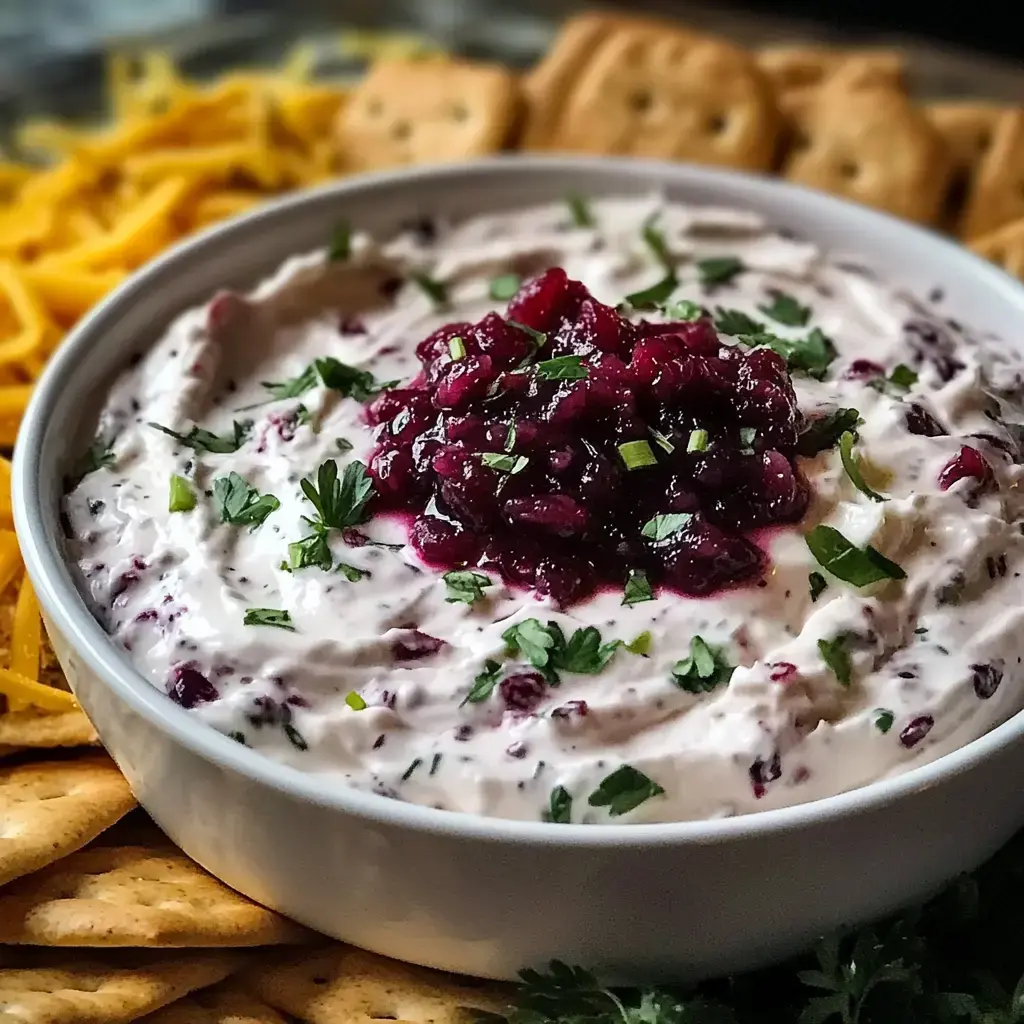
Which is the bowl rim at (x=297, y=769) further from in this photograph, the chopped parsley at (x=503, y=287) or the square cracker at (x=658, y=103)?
the square cracker at (x=658, y=103)

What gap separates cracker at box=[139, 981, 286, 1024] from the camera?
2.38 m

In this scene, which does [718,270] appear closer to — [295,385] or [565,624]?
[295,385]

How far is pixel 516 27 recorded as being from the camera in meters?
5.07

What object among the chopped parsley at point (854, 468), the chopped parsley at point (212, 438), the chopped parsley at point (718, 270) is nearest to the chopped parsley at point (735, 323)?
the chopped parsley at point (718, 270)

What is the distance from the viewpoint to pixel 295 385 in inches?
121

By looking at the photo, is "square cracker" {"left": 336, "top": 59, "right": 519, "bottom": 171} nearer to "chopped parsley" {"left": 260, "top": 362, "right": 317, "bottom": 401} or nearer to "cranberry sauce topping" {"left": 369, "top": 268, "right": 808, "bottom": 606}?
"chopped parsley" {"left": 260, "top": 362, "right": 317, "bottom": 401}

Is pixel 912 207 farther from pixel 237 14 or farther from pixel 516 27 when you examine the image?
pixel 237 14

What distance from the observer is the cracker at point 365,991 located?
2.37 meters

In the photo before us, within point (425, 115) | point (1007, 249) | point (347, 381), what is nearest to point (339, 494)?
point (347, 381)

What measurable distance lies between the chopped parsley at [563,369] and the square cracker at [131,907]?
1.11m

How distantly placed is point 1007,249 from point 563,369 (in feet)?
5.41

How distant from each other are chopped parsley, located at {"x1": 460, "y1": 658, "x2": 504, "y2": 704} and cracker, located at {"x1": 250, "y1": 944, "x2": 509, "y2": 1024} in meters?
0.51

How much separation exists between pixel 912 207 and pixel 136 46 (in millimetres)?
2703

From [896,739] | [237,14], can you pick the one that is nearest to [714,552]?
[896,739]
